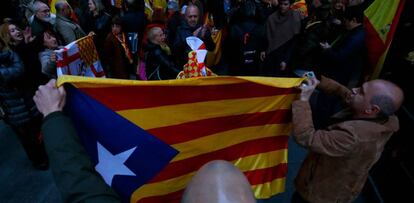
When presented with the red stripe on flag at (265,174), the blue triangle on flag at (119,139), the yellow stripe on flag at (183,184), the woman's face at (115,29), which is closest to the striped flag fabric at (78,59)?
the blue triangle on flag at (119,139)

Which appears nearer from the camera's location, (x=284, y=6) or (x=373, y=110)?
(x=373, y=110)

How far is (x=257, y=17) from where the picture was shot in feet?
17.8

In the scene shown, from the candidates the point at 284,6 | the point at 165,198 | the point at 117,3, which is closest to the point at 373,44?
the point at 284,6

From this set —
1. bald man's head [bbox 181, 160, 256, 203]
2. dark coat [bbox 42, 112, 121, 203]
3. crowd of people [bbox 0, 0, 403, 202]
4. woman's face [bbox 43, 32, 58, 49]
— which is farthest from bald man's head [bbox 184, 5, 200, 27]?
bald man's head [bbox 181, 160, 256, 203]

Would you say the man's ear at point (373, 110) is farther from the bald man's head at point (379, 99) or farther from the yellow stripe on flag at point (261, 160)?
the yellow stripe on flag at point (261, 160)

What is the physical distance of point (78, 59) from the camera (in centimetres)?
266

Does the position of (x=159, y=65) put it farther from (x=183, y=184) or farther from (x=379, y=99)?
(x=379, y=99)

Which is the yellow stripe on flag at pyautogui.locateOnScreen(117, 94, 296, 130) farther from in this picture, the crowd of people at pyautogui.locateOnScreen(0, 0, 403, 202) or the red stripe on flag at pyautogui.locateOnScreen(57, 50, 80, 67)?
the red stripe on flag at pyautogui.locateOnScreen(57, 50, 80, 67)

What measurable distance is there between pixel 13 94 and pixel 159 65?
1.58m

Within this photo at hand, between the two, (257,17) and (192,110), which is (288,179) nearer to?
(192,110)

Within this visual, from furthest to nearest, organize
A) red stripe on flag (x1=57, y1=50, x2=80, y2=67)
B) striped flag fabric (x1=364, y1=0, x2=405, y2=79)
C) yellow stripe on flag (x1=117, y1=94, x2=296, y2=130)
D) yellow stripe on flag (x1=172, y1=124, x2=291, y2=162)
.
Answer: striped flag fabric (x1=364, y1=0, x2=405, y2=79) < red stripe on flag (x1=57, y1=50, x2=80, y2=67) < yellow stripe on flag (x1=172, y1=124, x2=291, y2=162) < yellow stripe on flag (x1=117, y1=94, x2=296, y2=130)

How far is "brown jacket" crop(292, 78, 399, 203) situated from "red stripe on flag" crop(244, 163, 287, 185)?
0.30m

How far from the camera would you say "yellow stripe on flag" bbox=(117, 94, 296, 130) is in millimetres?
2023

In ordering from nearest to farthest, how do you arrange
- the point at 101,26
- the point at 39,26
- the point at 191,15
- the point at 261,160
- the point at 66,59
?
the point at 66,59
the point at 261,160
the point at 39,26
the point at 191,15
the point at 101,26
